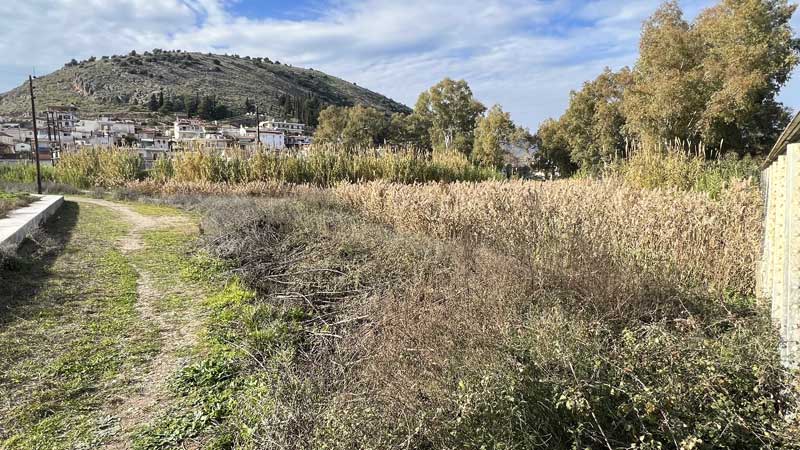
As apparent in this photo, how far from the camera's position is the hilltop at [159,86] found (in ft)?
252

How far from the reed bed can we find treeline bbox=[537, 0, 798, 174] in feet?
36.4

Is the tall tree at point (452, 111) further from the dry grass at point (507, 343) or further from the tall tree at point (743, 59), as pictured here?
the dry grass at point (507, 343)

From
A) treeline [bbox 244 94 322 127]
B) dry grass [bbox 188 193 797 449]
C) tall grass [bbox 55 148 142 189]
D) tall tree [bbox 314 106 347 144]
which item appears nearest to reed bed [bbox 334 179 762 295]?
dry grass [bbox 188 193 797 449]

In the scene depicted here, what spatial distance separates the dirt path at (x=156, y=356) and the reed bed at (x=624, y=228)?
2.84 metres

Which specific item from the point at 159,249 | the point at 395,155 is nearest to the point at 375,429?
the point at 159,249

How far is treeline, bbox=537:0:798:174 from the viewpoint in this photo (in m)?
16.2

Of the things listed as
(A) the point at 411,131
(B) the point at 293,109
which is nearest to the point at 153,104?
(B) the point at 293,109

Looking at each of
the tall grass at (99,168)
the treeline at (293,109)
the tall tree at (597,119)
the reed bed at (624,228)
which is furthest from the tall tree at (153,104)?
the reed bed at (624,228)

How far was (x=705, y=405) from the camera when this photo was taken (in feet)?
5.89

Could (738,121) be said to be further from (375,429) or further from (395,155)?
(375,429)

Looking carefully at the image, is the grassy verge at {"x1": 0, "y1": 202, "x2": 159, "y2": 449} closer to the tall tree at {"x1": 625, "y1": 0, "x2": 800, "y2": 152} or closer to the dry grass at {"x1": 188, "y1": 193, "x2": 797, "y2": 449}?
the dry grass at {"x1": 188, "y1": 193, "x2": 797, "y2": 449}

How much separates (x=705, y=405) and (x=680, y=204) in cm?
364

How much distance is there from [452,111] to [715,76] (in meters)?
23.4

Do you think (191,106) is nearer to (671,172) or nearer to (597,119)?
(597,119)
